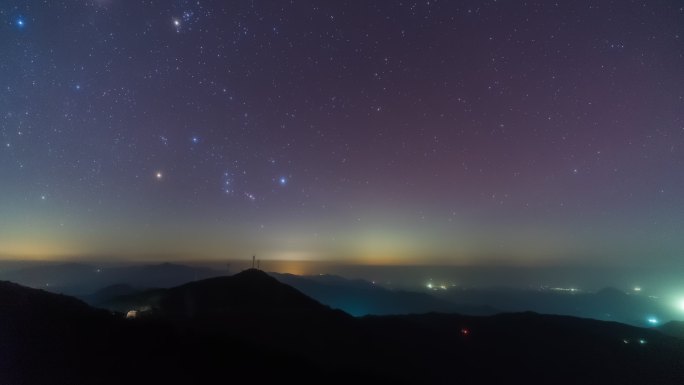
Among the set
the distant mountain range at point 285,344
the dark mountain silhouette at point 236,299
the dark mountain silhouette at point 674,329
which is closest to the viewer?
the distant mountain range at point 285,344

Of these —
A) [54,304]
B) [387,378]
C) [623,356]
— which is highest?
[54,304]

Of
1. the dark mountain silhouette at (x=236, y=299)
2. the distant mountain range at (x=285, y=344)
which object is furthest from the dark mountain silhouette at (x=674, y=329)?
the dark mountain silhouette at (x=236, y=299)

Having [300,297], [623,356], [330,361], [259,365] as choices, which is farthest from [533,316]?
[259,365]

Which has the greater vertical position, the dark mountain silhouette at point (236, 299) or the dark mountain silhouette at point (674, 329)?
the dark mountain silhouette at point (236, 299)

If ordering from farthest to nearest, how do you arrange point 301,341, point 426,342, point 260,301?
point 260,301 < point 426,342 < point 301,341

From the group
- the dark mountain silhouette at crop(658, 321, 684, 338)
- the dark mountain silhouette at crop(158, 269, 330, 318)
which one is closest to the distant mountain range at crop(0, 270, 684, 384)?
the dark mountain silhouette at crop(158, 269, 330, 318)

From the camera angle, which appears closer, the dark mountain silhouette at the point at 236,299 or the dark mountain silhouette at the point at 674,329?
the dark mountain silhouette at the point at 236,299

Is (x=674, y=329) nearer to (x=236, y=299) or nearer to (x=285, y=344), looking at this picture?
(x=285, y=344)

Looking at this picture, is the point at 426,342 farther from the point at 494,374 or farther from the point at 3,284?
the point at 3,284

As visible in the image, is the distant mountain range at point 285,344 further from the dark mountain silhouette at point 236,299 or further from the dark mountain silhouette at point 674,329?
the dark mountain silhouette at point 674,329

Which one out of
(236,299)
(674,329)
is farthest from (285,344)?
(674,329)
